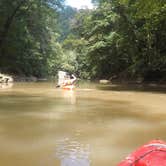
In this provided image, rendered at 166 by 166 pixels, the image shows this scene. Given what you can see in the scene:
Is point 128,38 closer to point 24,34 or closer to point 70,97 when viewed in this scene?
point 24,34

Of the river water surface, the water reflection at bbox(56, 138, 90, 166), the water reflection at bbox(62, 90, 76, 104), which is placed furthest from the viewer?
the water reflection at bbox(62, 90, 76, 104)

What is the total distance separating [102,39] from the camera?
47219 mm

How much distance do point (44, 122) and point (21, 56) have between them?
1575 inches

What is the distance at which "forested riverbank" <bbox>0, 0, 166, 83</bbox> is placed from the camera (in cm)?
3819

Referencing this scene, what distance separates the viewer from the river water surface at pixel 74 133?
746 centimetres

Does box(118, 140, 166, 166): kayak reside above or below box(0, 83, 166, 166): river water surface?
above

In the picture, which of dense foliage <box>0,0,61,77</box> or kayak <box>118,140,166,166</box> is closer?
kayak <box>118,140,166,166</box>

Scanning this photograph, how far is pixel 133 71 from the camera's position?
40.8m

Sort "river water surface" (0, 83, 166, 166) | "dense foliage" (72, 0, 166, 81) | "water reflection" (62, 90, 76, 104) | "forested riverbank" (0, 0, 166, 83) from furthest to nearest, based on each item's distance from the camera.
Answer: "forested riverbank" (0, 0, 166, 83) → "dense foliage" (72, 0, 166, 81) → "water reflection" (62, 90, 76, 104) → "river water surface" (0, 83, 166, 166)

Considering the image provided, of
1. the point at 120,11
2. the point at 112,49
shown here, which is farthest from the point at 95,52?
the point at 120,11

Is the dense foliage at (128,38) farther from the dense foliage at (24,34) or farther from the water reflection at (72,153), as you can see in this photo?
the water reflection at (72,153)

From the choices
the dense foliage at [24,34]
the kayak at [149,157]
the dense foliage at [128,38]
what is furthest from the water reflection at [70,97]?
the dense foliage at [24,34]

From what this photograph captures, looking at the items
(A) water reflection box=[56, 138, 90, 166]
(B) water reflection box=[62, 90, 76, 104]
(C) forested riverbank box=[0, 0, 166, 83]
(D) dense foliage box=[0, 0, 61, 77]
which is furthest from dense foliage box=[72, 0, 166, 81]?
(A) water reflection box=[56, 138, 90, 166]

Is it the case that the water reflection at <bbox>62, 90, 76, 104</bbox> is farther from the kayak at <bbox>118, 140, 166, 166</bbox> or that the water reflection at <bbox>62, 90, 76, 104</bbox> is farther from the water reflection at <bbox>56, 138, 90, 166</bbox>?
the kayak at <bbox>118, 140, 166, 166</bbox>
